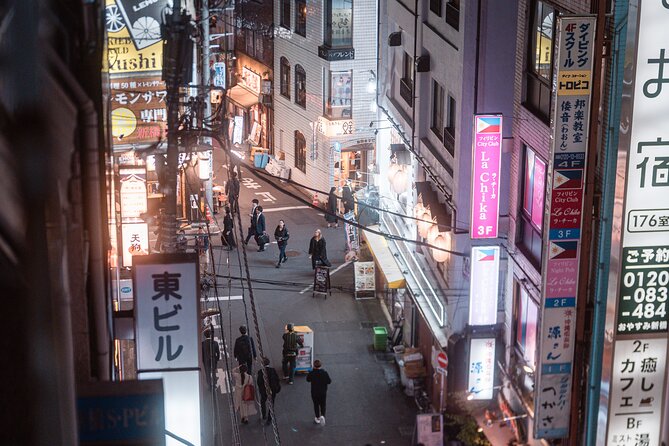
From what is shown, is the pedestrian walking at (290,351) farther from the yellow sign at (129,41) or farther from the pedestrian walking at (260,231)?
the pedestrian walking at (260,231)

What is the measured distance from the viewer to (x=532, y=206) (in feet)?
61.2

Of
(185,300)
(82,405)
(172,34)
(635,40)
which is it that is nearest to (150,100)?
(172,34)

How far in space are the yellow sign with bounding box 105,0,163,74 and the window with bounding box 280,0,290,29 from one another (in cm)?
1958

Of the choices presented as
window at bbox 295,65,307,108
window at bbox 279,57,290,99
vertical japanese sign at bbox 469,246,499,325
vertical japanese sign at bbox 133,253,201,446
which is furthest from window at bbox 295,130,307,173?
vertical japanese sign at bbox 133,253,201,446

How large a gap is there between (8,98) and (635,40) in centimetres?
989

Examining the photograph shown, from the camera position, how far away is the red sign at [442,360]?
832 inches

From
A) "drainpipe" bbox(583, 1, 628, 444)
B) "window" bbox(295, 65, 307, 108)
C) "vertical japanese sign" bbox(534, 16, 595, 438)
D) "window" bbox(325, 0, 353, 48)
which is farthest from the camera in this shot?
"window" bbox(295, 65, 307, 108)

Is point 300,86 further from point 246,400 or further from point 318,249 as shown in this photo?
point 246,400

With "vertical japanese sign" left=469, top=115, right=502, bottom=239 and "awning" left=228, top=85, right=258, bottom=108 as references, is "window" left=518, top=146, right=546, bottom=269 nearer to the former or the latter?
"vertical japanese sign" left=469, top=115, right=502, bottom=239

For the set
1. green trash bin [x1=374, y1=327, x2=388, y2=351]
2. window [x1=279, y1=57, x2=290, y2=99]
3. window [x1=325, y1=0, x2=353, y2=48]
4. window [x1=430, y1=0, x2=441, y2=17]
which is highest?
window [x1=325, y1=0, x2=353, y2=48]

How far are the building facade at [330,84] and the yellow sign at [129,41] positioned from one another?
15.9 metres

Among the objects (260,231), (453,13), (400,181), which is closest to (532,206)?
(453,13)

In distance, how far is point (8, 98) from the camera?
300cm

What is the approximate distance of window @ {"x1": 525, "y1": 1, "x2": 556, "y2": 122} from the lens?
1767 cm
